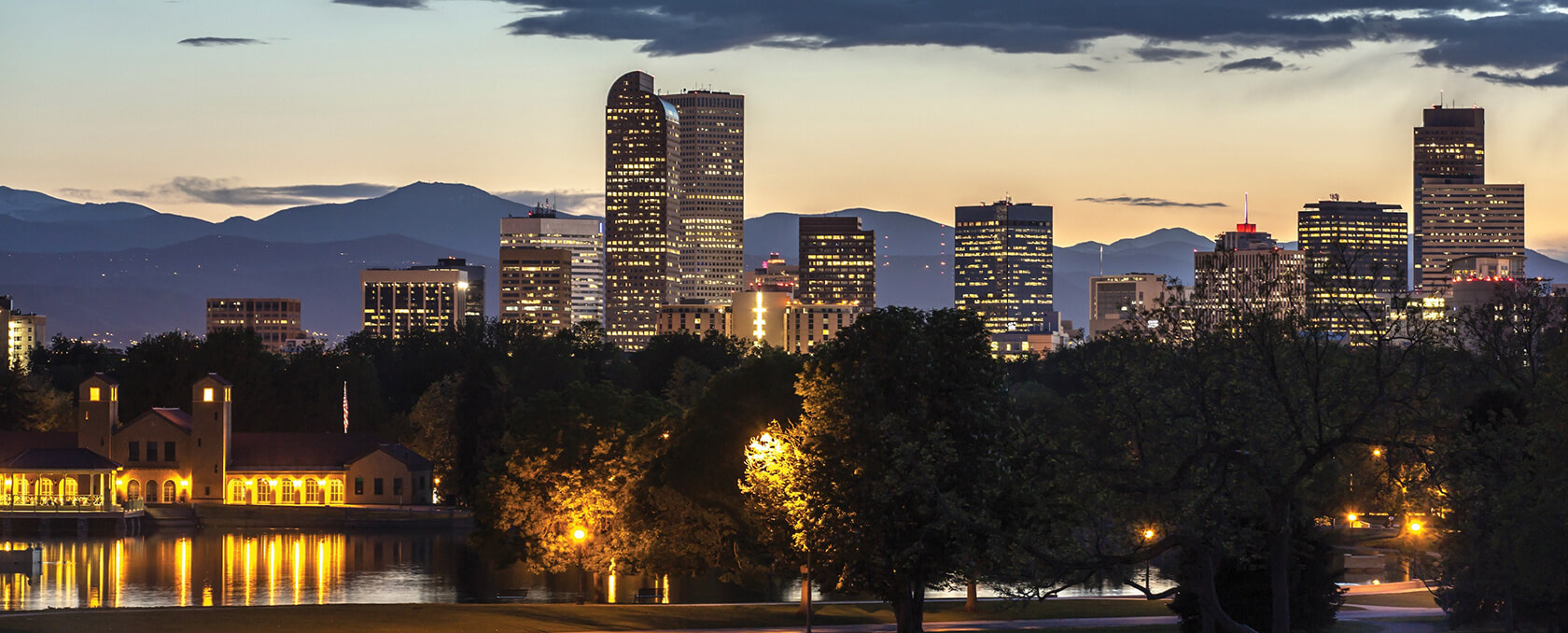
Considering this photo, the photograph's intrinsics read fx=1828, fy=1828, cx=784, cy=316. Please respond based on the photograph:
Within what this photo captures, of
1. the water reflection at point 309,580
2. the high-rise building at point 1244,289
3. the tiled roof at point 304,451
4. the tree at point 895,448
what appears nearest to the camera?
the high-rise building at point 1244,289

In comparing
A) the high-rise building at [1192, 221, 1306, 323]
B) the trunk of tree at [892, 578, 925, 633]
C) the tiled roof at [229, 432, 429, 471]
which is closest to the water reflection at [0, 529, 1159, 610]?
the trunk of tree at [892, 578, 925, 633]

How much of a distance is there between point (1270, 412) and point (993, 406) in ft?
28.6

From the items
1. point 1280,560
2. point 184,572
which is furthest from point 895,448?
point 184,572

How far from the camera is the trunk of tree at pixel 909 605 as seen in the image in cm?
4438

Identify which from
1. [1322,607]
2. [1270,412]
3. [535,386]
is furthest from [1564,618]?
[535,386]

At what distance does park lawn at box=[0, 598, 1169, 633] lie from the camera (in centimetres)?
4909

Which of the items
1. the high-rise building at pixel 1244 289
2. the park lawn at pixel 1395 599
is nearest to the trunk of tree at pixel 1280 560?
the high-rise building at pixel 1244 289

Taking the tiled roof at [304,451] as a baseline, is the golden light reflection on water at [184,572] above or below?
below

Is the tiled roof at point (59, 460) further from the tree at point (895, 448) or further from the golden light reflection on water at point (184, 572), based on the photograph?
the tree at point (895, 448)

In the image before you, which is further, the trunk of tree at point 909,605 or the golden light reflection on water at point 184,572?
the golden light reflection on water at point 184,572

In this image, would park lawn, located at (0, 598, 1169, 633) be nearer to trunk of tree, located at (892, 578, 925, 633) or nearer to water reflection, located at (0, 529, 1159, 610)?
trunk of tree, located at (892, 578, 925, 633)

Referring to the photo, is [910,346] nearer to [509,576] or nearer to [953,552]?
[953,552]

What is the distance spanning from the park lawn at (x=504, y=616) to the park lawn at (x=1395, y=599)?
670 cm

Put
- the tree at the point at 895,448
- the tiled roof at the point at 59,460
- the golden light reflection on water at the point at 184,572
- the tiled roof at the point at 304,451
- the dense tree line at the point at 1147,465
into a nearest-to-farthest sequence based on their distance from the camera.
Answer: the dense tree line at the point at 1147,465, the tree at the point at 895,448, the golden light reflection on water at the point at 184,572, the tiled roof at the point at 59,460, the tiled roof at the point at 304,451
